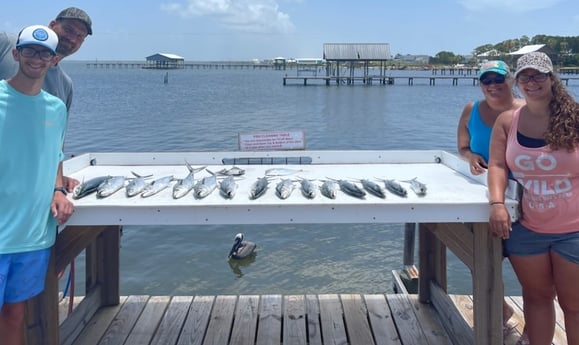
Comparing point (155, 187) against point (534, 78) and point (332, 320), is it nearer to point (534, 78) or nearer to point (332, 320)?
point (332, 320)

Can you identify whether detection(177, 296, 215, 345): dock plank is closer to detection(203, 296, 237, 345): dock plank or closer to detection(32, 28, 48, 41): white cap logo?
detection(203, 296, 237, 345): dock plank

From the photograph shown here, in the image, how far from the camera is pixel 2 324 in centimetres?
225

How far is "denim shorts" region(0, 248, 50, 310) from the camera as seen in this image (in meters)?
2.15

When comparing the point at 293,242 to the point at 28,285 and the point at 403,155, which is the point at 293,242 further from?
the point at 28,285

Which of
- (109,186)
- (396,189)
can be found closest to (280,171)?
(396,189)

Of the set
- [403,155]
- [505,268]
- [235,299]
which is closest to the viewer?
[403,155]

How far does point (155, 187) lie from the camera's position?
2.71 meters

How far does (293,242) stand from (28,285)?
7336 millimetres

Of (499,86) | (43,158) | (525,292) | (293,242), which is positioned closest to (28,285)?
(43,158)

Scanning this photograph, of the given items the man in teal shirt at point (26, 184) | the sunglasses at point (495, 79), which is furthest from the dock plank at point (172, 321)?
the sunglasses at point (495, 79)

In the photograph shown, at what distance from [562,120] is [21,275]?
2.77 metres

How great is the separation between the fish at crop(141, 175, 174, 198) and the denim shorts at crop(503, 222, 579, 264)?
6.42 feet

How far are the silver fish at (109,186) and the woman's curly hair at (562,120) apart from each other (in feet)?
7.67

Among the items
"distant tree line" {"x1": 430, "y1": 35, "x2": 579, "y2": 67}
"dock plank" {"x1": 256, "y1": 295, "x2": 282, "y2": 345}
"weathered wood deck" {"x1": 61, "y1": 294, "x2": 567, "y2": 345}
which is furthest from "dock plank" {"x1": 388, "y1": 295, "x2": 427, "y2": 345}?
"distant tree line" {"x1": 430, "y1": 35, "x2": 579, "y2": 67}
